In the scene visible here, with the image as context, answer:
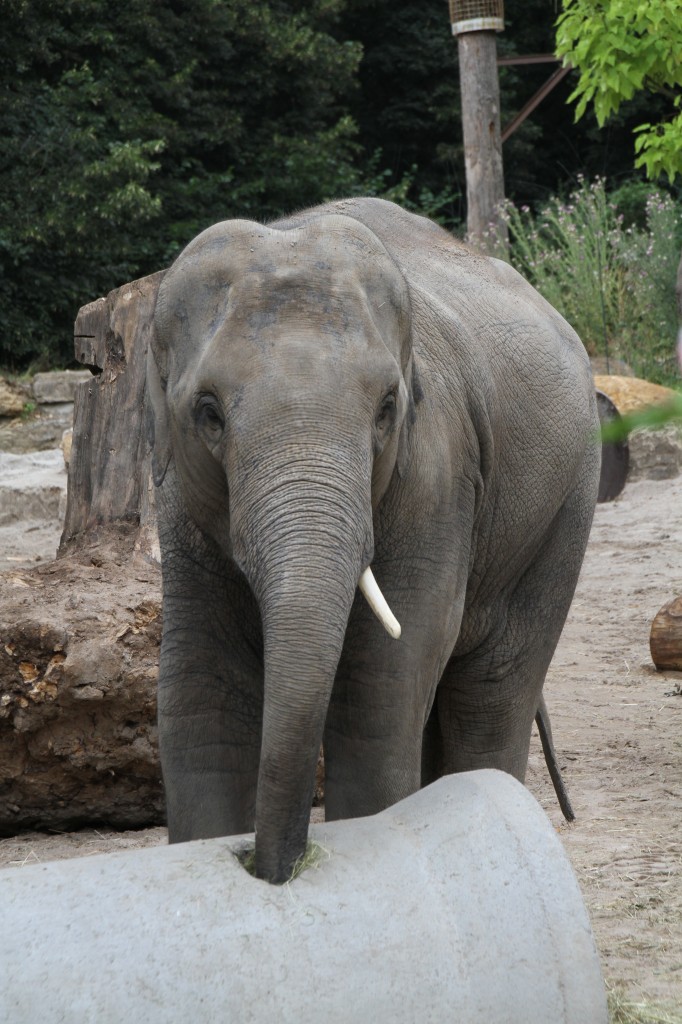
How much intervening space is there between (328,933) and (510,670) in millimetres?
1958

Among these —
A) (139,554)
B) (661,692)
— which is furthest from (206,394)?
(661,692)

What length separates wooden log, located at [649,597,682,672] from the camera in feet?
24.7

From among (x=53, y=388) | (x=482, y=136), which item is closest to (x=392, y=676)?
(x=482, y=136)

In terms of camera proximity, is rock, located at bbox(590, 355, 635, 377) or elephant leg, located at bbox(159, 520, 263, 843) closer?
elephant leg, located at bbox(159, 520, 263, 843)

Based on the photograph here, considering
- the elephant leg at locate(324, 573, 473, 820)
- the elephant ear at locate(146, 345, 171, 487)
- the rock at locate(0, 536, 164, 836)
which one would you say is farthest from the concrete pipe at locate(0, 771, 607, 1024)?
the rock at locate(0, 536, 164, 836)

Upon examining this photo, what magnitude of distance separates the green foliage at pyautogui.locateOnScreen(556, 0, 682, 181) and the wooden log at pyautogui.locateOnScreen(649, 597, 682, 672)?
103 inches

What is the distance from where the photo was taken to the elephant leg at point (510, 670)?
179 inches

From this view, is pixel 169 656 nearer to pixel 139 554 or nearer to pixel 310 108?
pixel 139 554

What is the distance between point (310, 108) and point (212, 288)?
20407mm

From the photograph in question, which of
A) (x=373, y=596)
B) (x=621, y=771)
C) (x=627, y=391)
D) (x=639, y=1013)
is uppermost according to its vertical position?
(x=373, y=596)

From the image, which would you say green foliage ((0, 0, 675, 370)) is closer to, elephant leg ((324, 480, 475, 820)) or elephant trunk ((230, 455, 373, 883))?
elephant leg ((324, 480, 475, 820))

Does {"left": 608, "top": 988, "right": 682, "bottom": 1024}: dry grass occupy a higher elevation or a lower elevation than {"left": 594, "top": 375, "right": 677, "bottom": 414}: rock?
higher

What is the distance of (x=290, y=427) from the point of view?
9.18 feet

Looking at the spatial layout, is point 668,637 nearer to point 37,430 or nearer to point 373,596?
point 373,596
